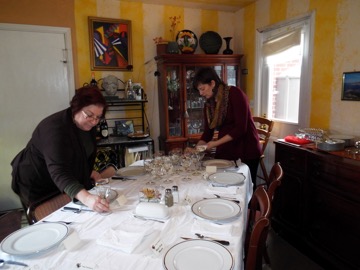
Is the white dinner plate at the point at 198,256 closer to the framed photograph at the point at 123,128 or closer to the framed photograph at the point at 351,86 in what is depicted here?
the framed photograph at the point at 351,86

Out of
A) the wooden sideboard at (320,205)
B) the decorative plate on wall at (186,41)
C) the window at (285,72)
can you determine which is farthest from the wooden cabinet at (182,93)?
the wooden sideboard at (320,205)

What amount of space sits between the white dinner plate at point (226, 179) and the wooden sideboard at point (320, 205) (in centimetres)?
76

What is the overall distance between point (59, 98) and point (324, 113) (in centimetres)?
295

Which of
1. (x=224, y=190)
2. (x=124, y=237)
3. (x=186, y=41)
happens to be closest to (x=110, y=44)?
(x=186, y=41)

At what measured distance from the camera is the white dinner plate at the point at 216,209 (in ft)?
3.98

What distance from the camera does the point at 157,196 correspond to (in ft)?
4.66

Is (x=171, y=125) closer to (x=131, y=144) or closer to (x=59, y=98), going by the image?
(x=131, y=144)

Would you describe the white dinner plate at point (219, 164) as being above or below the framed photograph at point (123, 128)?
below

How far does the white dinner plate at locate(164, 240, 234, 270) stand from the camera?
0.90 m

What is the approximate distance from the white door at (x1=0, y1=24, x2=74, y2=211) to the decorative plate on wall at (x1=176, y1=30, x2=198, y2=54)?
53.1 inches

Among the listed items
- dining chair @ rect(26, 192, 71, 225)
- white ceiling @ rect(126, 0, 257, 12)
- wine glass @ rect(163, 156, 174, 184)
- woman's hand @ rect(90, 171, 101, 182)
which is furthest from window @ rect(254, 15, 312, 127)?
dining chair @ rect(26, 192, 71, 225)

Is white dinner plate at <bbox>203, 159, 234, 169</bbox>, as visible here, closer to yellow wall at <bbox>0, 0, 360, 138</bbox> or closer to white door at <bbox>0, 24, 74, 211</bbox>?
yellow wall at <bbox>0, 0, 360, 138</bbox>

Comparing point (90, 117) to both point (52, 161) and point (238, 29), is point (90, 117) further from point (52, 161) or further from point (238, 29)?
point (238, 29)

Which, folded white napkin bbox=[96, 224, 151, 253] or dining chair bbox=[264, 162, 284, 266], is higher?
dining chair bbox=[264, 162, 284, 266]
